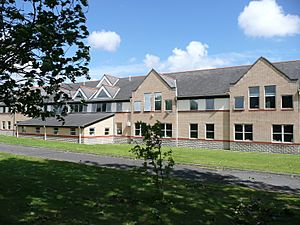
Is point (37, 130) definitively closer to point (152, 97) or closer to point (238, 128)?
point (152, 97)

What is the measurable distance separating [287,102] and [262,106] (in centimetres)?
226

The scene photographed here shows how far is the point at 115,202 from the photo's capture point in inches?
329

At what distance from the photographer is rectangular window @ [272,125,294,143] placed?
26.6 meters

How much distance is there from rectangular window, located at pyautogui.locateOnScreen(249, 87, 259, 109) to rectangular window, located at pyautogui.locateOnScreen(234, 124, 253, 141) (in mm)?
2025

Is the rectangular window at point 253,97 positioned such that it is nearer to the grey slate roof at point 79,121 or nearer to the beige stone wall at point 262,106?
the beige stone wall at point 262,106

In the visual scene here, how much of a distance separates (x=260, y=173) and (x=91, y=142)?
24.3m

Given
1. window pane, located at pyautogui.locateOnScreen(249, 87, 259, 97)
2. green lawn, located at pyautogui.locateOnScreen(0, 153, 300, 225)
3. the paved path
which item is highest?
window pane, located at pyautogui.locateOnScreen(249, 87, 259, 97)

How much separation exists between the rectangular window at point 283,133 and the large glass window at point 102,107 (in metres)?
21.6

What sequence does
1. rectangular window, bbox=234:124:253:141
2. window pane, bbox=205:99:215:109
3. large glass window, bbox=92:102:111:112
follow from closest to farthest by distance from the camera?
1. rectangular window, bbox=234:124:253:141
2. window pane, bbox=205:99:215:109
3. large glass window, bbox=92:102:111:112

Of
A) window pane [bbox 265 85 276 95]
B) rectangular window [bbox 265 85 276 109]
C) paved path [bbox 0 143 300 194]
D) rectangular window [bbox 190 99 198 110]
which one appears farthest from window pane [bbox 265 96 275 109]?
paved path [bbox 0 143 300 194]

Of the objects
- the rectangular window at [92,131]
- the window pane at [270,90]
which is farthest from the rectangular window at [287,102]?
the rectangular window at [92,131]

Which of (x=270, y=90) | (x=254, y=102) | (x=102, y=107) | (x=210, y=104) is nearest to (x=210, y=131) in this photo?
(x=210, y=104)

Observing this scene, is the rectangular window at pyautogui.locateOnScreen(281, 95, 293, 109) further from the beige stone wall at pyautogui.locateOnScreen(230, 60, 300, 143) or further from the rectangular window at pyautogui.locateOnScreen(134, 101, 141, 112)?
the rectangular window at pyautogui.locateOnScreen(134, 101, 141, 112)

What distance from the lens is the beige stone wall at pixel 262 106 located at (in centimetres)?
2641
